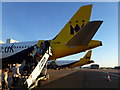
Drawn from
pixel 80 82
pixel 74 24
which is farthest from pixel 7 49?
pixel 80 82

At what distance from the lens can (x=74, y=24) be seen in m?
12.9

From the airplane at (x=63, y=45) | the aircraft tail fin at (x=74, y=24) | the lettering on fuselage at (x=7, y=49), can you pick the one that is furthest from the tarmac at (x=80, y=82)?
the lettering on fuselage at (x=7, y=49)

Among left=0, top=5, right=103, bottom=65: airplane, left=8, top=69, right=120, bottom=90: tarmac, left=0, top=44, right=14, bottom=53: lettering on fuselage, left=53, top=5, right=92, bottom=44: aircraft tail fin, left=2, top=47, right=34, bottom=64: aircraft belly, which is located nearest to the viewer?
left=8, top=69, right=120, bottom=90: tarmac

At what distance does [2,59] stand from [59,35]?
783 cm

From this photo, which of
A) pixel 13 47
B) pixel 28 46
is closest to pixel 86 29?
pixel 28 46

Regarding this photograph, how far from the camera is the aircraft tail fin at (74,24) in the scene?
40.7ft

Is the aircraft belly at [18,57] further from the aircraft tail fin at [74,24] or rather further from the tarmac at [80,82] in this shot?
the tarmac at [80,82]

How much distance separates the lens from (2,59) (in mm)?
14953

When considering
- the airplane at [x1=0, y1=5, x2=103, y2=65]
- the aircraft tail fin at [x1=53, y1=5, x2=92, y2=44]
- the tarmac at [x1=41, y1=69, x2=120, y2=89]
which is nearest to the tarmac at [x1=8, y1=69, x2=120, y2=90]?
the tarmac at [x1=41, y1=69, x2=120, y2=89]

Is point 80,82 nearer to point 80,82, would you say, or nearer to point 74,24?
point 80,82

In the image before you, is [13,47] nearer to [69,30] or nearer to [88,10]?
[69,30]

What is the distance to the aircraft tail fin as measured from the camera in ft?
40.7

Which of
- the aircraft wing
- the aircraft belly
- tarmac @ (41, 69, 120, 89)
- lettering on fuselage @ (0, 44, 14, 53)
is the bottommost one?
tarmac @ (41, 69, 120, 89)

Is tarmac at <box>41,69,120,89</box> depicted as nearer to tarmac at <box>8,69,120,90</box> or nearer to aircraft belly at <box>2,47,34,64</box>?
tarmac at <box>8,69,120,90</box>
